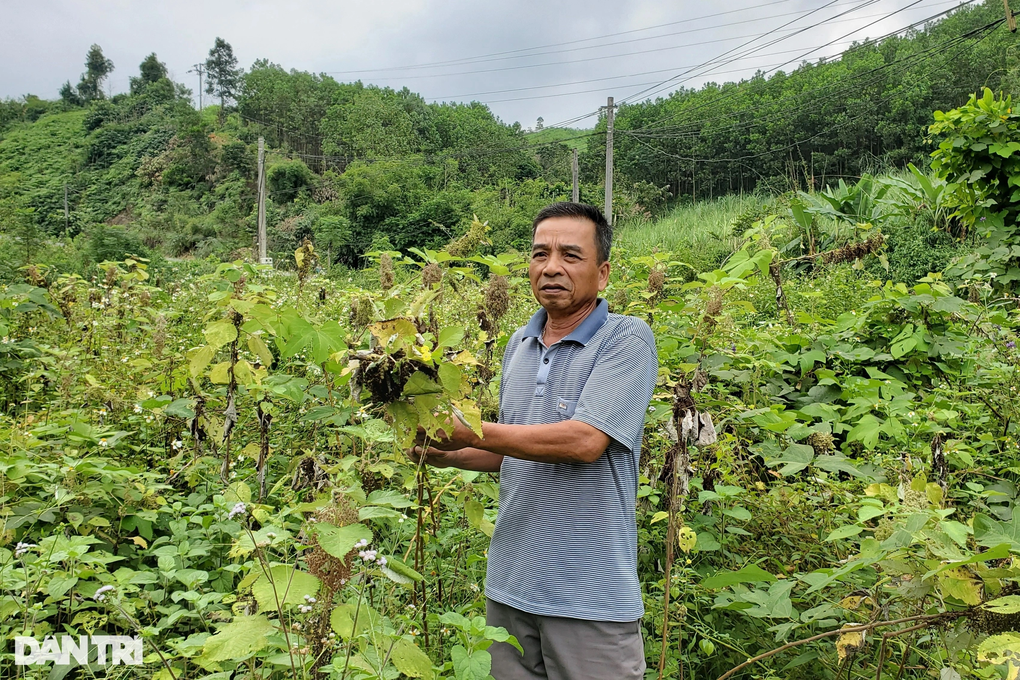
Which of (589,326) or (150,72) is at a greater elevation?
(150,72)

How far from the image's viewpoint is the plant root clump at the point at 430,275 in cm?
280

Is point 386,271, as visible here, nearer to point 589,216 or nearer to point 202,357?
point 202,357

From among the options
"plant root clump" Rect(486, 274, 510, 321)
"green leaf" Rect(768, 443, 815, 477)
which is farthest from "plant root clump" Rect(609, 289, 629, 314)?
"green leaf" Rect(768, 443, 815, 477)

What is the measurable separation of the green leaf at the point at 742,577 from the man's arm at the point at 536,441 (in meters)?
0.58

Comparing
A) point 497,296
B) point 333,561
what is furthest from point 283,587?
point 497,296

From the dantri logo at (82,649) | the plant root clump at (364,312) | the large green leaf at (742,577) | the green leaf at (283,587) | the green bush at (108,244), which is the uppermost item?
the green bush at (108,244)

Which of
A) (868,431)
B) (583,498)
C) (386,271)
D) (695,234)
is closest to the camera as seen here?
(583,498)

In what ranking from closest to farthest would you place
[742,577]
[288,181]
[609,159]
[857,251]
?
[742,577] → [857,251] → [609,159] → [288,181]

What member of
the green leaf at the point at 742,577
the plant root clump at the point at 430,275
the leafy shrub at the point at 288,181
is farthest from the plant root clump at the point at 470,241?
the leafy shrub at the point at 288,181

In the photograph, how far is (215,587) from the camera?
220 cm

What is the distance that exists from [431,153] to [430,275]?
3978cm

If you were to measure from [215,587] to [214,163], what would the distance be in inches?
1963

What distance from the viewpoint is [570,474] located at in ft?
5.13

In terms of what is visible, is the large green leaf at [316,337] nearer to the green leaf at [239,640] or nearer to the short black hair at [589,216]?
the short black hair at [589,216]
